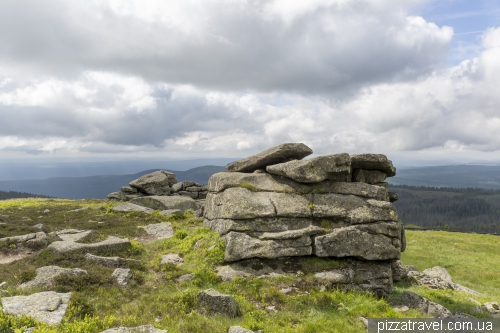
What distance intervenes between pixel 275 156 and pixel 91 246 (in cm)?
1790

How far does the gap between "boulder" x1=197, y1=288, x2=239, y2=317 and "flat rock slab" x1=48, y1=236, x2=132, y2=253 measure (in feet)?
39.5

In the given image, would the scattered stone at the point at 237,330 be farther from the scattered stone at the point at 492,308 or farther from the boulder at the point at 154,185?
the boulder at the point at 154,185

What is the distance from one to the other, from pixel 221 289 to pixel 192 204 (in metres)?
34.4

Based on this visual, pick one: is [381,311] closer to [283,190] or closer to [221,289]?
[221,289]

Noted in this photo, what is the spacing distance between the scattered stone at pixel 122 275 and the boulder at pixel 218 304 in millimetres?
5370

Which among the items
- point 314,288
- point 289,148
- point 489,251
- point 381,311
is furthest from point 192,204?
point 489,251

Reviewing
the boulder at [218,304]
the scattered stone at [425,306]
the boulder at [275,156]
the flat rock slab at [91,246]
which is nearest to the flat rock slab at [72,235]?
the flat rock slab at [91,246]

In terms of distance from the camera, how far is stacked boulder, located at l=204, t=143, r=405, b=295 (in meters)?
21.3

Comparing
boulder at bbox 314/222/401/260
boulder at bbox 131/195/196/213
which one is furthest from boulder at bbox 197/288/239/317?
boulder at bbox 131/195/196/213

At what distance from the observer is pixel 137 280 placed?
18.5 meters

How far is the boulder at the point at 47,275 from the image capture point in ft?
51.2

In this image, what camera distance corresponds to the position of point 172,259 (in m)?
23.1

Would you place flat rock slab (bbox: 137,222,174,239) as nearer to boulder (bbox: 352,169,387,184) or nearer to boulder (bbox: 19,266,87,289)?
boulder (bbox: 19,266,87,289)

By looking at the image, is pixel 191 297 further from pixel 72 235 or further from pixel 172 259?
pixel 72 235
